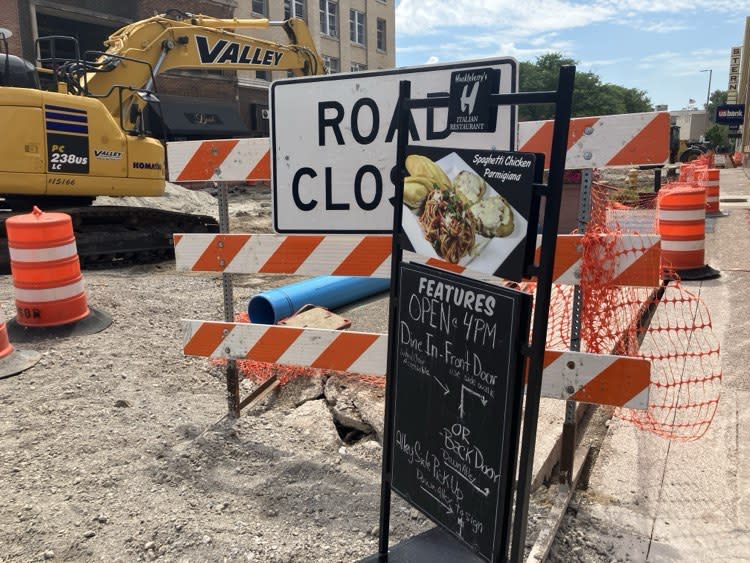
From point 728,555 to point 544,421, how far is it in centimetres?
150

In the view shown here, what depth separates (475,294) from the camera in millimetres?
2188

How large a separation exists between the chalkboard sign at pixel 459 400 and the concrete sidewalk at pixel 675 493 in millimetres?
823

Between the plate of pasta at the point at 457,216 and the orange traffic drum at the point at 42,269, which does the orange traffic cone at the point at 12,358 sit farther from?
the plate of pasta at the point at 457,216

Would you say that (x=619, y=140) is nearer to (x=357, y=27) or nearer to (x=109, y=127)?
(x=109, y=127)

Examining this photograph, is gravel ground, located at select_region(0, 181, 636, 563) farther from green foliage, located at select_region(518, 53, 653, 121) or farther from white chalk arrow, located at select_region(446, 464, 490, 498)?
green foliage, located at select_region(518, 53, 653, 121)

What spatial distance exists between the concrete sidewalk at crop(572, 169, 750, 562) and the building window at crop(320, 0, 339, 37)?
42.3 meters

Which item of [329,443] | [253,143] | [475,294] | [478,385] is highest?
[253,143]

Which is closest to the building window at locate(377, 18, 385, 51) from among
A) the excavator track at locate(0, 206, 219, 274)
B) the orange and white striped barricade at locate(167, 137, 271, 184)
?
the excavator track at locate(0, 206, 219, 274)

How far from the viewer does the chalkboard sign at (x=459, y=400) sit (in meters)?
2.13

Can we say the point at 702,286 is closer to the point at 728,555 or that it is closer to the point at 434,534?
the point at 728,555

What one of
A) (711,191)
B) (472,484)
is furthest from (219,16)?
(472,484)

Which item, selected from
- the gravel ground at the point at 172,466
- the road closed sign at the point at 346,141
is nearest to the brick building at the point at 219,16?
the gravel ground at the point at 172,466

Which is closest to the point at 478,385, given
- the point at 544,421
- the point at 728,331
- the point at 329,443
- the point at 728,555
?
the point at 728,555

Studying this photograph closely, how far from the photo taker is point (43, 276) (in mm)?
5719
